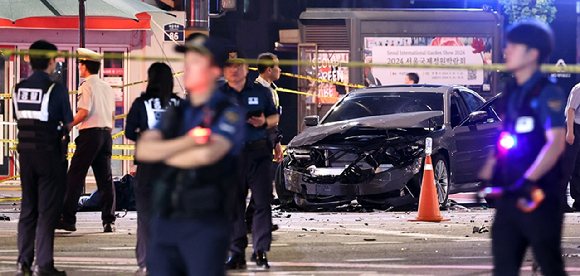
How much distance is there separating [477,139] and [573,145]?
167cm

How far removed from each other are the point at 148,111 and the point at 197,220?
3.20 metres

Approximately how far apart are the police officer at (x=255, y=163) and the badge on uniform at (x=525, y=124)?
3296mm

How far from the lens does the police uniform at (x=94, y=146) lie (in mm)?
10445

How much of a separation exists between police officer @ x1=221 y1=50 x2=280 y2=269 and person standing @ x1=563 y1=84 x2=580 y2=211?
5359 mm

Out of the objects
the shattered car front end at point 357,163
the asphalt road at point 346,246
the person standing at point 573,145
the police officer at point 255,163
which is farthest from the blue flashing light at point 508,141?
→ the shattered car front end at point 357,163

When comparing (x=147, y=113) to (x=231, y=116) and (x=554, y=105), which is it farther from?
(x=554, y=105)

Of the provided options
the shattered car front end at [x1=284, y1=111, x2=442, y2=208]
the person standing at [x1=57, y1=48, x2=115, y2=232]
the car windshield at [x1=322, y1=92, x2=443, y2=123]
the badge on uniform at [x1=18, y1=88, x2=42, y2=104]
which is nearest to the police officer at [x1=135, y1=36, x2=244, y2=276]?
the badge on uniform at [x1=18, y1=88, x2=42, y2=104]

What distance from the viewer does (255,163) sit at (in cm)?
815

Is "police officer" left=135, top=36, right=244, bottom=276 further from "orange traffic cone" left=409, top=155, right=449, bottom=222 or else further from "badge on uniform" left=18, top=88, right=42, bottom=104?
"orange traffic cone" left=409, top=155, right=449, bottom=222

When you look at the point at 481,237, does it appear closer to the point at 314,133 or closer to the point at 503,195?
the point at 314,133

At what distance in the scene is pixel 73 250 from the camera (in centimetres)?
930

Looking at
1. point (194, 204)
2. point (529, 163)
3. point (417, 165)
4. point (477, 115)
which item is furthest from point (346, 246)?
point (194, 204)

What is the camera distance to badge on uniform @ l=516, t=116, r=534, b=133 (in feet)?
16.6

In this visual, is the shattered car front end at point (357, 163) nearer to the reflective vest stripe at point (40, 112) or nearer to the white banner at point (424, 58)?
the reflective vest stripe at point (40, 112)
